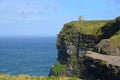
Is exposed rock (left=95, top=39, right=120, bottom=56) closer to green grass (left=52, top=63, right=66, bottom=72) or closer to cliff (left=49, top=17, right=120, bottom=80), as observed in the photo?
cliff (left=49, top=17, right=120, bottom=80)

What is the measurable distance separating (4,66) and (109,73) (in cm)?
13888

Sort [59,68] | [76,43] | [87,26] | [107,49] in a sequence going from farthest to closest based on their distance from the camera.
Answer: [59,68], [76,43], [87,26], [107,49]

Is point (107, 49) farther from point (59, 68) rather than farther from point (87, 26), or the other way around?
point (59, 68)

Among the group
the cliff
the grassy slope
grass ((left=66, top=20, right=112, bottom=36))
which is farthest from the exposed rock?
grass ((left=66, top=20, right=112, bottom=36))

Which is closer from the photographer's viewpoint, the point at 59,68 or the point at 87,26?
the point at 87,26

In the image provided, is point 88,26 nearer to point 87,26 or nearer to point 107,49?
point 87,26

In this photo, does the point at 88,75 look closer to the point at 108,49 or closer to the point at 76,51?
the point at 108,49

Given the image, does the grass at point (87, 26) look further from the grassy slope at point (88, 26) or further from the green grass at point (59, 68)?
the green grass at point (59, 68)

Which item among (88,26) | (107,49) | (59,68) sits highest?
(88,26)

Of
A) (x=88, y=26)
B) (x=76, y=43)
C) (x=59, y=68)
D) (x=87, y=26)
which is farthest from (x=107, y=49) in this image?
(x=59, y=68)

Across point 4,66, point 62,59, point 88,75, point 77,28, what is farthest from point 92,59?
point 4,66

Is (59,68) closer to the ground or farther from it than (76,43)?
closer to the ground

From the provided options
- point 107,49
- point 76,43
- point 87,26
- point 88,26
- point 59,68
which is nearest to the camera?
point 107,49

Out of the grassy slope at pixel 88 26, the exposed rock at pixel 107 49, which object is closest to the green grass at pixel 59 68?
the grassy slope at pixel 88 26
